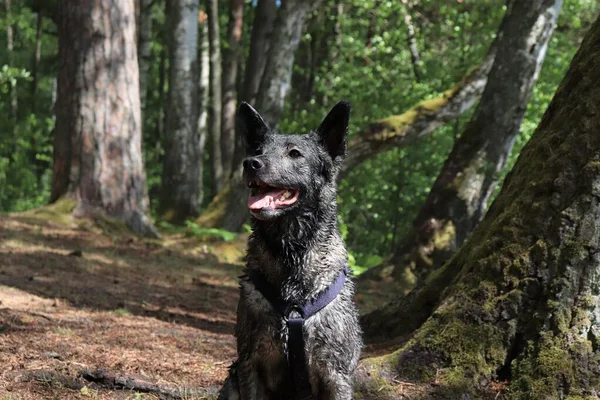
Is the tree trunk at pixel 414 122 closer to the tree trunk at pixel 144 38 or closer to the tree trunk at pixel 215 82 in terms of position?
the tree trunk at pixel 215 82

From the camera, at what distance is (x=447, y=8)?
66.7 ft

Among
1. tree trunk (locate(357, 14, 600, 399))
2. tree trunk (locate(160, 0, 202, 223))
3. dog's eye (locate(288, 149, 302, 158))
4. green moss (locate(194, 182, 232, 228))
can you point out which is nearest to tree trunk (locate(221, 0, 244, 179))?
tree trunk (locate(160, 0, 202, 223))

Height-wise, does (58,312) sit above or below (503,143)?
below

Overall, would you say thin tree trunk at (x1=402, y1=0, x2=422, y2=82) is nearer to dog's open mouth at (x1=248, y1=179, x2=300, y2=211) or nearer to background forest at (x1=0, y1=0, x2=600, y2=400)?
background forest at (x1=0, y1=0, x2=600, y2=400)

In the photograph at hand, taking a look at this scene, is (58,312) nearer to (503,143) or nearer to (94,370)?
(94,370)

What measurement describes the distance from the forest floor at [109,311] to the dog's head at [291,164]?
66.2 inches

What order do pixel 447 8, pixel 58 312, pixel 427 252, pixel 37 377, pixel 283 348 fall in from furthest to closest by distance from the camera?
pixel 447 8 → pixel 427 252 → pixel 58 312 → pixel 37 377 → pixel 283 348

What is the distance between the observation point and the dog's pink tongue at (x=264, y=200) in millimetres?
3906

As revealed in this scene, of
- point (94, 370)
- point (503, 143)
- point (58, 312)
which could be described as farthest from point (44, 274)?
point (503, 143)

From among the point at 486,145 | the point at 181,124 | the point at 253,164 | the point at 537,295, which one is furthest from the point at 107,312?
the point at 181,124

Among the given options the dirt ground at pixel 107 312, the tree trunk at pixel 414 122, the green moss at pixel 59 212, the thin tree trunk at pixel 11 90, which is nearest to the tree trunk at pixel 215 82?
the tree trunk at pixel 414 122

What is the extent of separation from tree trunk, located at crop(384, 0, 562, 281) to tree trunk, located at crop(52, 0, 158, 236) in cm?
499

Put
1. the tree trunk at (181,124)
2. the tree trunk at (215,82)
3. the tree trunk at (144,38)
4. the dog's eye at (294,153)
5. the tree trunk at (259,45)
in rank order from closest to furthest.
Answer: the dog's eye at (294,153) < the tree trunk at (181,124) < the tree trunk at (259,45) < the tree trunk at (144,38) < the tree trunk at (215,82)

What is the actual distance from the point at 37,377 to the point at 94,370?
1.29ft
